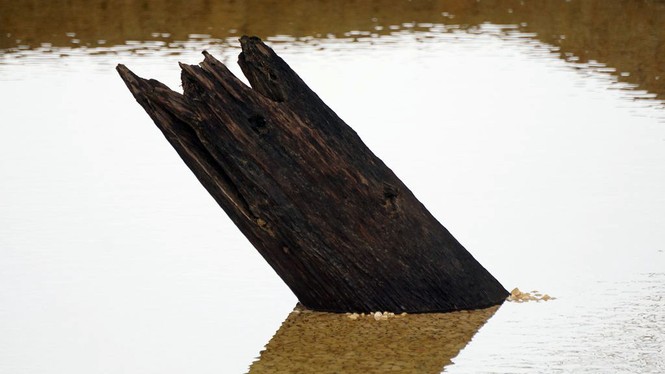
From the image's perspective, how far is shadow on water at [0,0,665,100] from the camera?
12.6m

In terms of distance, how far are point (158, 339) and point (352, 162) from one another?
946 mm

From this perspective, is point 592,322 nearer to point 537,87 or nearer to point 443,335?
point 443,335

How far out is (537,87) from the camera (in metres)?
10.6

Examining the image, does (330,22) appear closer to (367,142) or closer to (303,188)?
(367,142)

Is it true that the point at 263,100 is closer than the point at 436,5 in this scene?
Yes

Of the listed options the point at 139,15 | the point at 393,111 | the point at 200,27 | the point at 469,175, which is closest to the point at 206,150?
the point at 469,175

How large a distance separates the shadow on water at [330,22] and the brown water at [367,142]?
0.05 meters

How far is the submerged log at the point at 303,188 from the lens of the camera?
16.9ft

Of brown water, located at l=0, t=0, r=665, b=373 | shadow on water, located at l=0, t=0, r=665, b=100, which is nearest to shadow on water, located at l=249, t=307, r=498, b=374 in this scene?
brown water, located at l=0, t=0, r=665, b=373

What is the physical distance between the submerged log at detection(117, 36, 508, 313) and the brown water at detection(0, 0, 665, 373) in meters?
→ 0.15

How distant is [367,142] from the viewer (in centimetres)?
891

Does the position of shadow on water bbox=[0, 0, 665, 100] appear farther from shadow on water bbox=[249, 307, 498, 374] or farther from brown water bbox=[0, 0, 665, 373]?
shadow on water bbox=[249, 307, 498, 374]

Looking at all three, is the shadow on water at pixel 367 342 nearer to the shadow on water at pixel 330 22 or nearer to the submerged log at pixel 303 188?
the submerged log at pixel 303 188

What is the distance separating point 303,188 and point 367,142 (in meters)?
3.74
